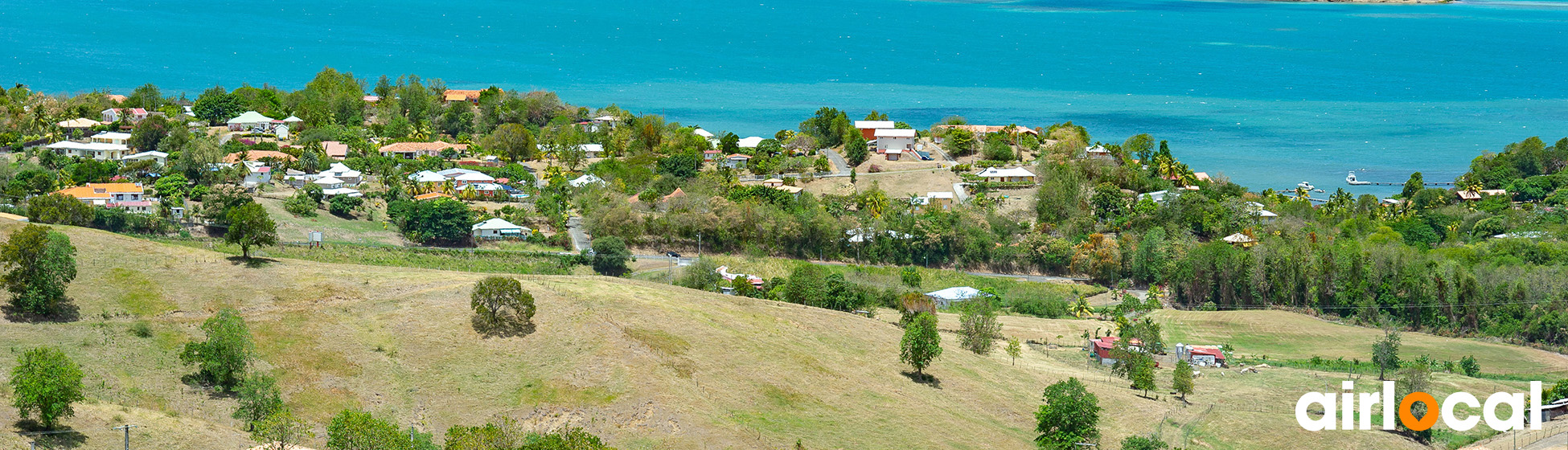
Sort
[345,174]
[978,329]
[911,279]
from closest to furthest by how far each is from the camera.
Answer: [978,329]
[911,279]
[345,174]

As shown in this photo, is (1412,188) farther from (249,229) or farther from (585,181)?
(249,229)

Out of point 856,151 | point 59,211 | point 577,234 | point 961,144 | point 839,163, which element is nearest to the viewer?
point 59,211

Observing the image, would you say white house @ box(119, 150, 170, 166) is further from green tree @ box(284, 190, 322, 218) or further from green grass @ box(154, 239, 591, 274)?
green grass @ box(154, 239, 591, 274)

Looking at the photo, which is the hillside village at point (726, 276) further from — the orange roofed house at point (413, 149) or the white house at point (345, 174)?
the white house at point (345, 174)

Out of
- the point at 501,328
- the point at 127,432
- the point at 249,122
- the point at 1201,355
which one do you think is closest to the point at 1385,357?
the point at 1201,355

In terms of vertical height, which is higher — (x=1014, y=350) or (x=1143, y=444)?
(x=1014, y=350)

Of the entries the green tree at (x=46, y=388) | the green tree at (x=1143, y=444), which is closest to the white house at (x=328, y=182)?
the green tree at (x=46, y=388)

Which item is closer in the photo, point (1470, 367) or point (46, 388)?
point (46, 388)

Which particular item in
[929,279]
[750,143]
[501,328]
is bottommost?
[501,328]
